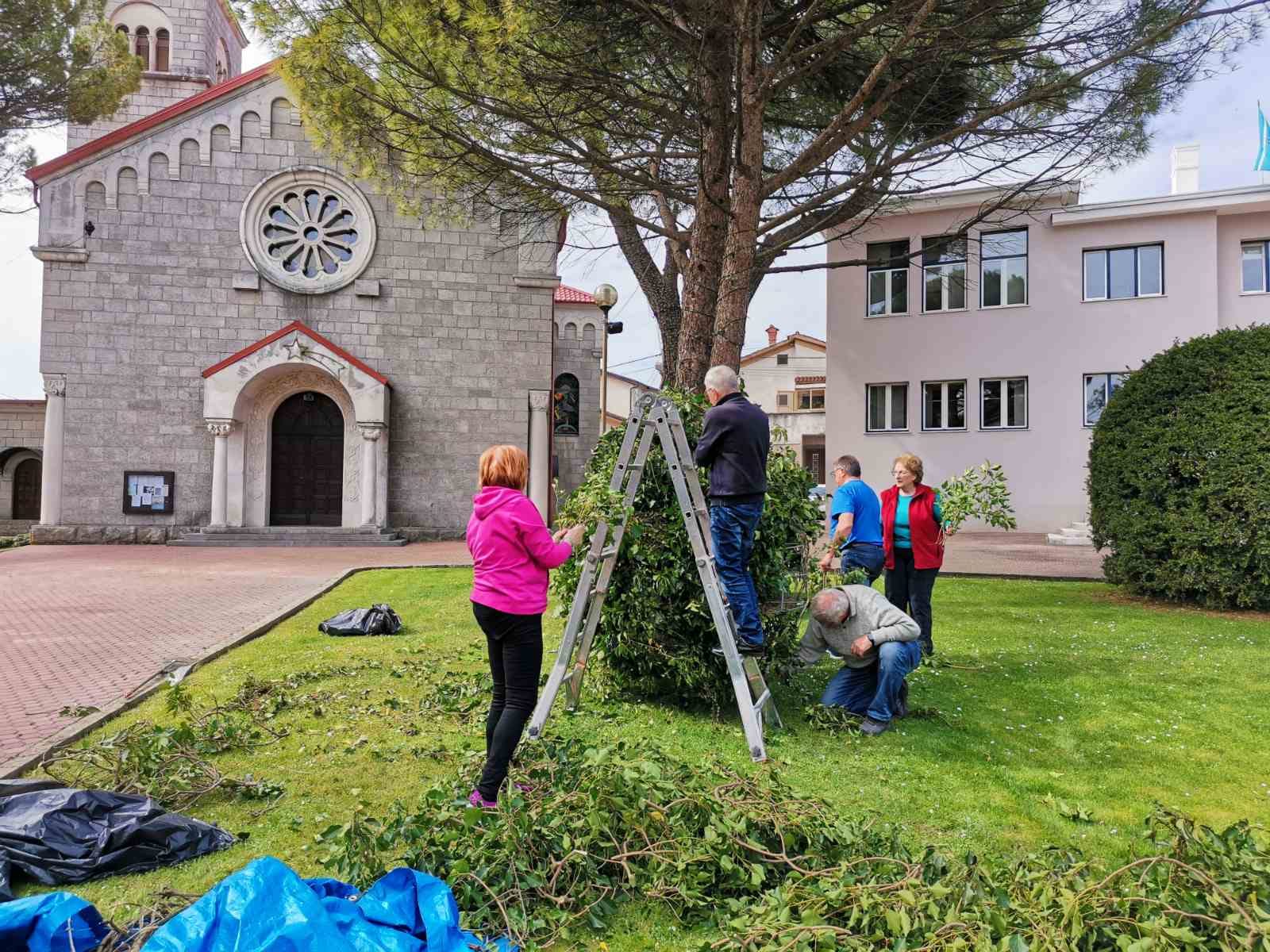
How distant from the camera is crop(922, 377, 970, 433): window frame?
2450 cm

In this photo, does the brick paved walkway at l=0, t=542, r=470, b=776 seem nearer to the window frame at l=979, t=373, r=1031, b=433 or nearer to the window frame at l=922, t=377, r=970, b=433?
the window frame at l=922, t=377, r=970, b=433

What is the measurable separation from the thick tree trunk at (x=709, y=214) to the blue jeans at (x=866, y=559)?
278 centimetres

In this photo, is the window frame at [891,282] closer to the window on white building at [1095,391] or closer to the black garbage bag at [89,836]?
the window on white building at [1095,391]

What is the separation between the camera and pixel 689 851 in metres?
3.36

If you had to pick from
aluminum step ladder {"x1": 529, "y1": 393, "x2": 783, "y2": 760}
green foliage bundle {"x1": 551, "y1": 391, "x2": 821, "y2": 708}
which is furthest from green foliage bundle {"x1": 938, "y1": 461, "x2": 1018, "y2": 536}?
aluminum step ladder {"x1": 529, "y1": 393, "x2": 783, "y2": 760}

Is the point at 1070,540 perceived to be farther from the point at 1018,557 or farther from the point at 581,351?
the point at 581,351

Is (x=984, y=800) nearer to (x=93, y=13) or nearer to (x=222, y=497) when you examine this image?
(x=222, y=497)

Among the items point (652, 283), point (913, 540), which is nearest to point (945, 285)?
point (652, 283)

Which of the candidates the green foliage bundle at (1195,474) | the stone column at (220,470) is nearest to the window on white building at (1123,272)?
the green foliage bundle at (1195,474)

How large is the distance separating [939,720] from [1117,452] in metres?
7.51

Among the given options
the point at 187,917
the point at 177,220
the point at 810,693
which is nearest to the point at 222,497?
the point at 177,220

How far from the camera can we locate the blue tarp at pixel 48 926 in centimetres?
257

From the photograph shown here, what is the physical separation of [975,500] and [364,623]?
6.49m

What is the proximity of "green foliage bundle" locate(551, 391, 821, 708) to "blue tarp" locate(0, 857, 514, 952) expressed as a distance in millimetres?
2715
